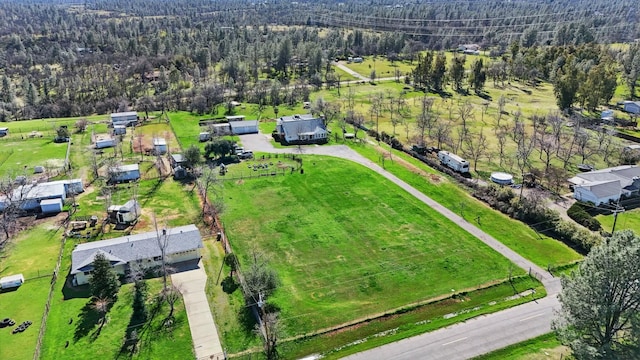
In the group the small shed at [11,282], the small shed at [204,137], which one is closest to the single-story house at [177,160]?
the small shed at [204,137]

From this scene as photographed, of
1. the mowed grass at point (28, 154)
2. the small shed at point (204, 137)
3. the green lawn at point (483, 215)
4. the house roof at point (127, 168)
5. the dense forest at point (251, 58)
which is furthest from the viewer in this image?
the dense forest at point (251, 58)

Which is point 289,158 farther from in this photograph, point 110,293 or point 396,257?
point 110,293

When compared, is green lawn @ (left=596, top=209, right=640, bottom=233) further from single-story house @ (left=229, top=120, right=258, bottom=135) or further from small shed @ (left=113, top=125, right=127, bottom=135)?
small shed @ (left=113, top=125, right=127, bottom=135)

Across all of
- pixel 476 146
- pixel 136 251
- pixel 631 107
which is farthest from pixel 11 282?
pixel 631 107

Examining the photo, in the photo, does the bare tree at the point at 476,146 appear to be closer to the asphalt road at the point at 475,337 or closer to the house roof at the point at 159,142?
the asphalt road at the point at 475,337

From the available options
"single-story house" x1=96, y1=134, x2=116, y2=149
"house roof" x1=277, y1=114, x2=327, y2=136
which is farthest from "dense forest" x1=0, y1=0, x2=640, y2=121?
"house roof" x1=277, y1=114, x2=327, y2=136

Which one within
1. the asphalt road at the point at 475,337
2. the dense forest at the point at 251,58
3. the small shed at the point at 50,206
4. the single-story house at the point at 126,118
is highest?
the dense forest at the point at 251,58
